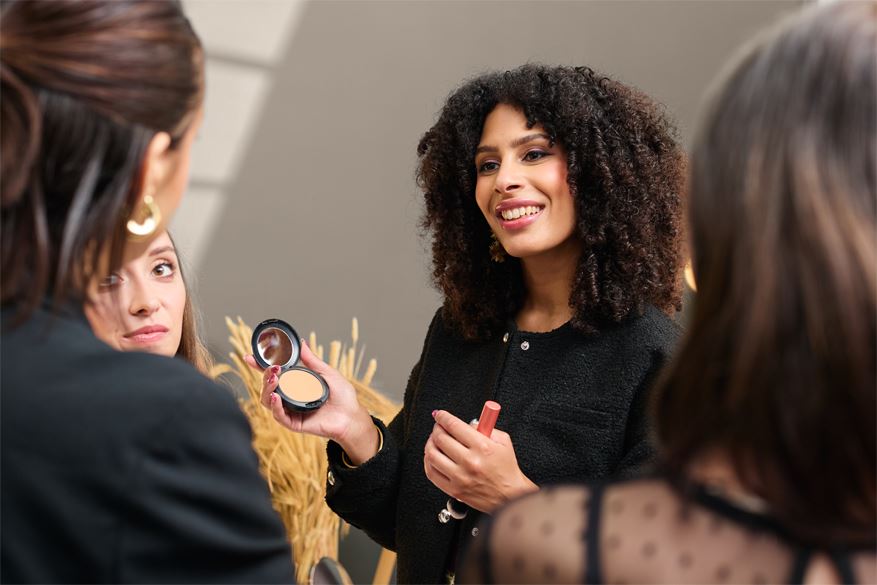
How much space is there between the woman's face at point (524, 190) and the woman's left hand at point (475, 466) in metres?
0.34

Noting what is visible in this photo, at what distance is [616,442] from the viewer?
166cm

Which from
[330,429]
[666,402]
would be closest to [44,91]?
[666,402]

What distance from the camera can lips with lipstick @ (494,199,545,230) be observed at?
5.80 ft

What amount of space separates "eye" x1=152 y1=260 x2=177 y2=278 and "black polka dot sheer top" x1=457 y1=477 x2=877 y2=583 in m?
1.09

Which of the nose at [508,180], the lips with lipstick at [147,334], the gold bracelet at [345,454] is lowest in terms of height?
the gold bracelet at [345,454]

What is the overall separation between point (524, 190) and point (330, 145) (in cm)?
185

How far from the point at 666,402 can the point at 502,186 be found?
3.18 ft

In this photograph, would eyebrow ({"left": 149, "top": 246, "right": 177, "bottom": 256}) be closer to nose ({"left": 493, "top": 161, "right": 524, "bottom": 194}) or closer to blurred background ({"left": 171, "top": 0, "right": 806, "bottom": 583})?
nose ({"left": 493, "top": 161, "right": 524, "bottom": 194})

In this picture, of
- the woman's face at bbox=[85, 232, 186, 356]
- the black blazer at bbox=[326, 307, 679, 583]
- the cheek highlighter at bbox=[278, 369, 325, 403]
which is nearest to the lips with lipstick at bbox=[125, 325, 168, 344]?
the woman's face at bbox=[85, 232, 186, 356]

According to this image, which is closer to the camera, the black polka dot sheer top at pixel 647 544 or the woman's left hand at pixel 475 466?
the black polka dot sheer top at pixel 647 544

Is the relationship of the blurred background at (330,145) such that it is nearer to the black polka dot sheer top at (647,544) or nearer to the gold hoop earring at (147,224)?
the gold hoop earring at (147,224)

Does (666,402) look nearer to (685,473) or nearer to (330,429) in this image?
(685,473)

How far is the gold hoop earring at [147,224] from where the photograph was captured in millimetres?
1031

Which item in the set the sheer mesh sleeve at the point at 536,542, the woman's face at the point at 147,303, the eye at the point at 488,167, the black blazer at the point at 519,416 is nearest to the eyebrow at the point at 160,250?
the woman's face at the point at 147,303
